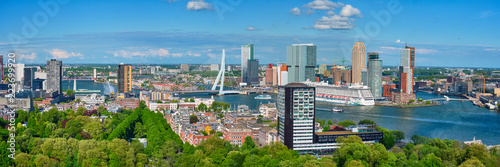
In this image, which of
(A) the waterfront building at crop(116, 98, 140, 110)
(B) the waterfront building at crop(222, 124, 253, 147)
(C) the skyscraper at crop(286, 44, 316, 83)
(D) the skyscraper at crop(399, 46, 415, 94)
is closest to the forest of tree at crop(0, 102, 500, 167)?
(B) the waterfront building at crop(222, 124, 253, 147)

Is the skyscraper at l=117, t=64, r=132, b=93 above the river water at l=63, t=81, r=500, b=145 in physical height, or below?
above

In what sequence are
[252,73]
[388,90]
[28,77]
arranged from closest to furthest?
[28,77] → [388,90] → [252,73]

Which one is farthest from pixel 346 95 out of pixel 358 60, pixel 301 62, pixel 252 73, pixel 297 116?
pixel 252 73

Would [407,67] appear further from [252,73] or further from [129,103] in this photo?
[252,73]

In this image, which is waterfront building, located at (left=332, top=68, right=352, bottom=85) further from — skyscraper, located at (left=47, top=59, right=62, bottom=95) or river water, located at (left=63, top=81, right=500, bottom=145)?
skyscraper, located at (left=47, top=59, right=62, bottom=95)

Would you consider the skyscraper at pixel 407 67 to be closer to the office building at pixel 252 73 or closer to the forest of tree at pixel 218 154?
the office building at pixel 252 73

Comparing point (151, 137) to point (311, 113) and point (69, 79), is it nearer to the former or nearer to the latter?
point (311, 113)
